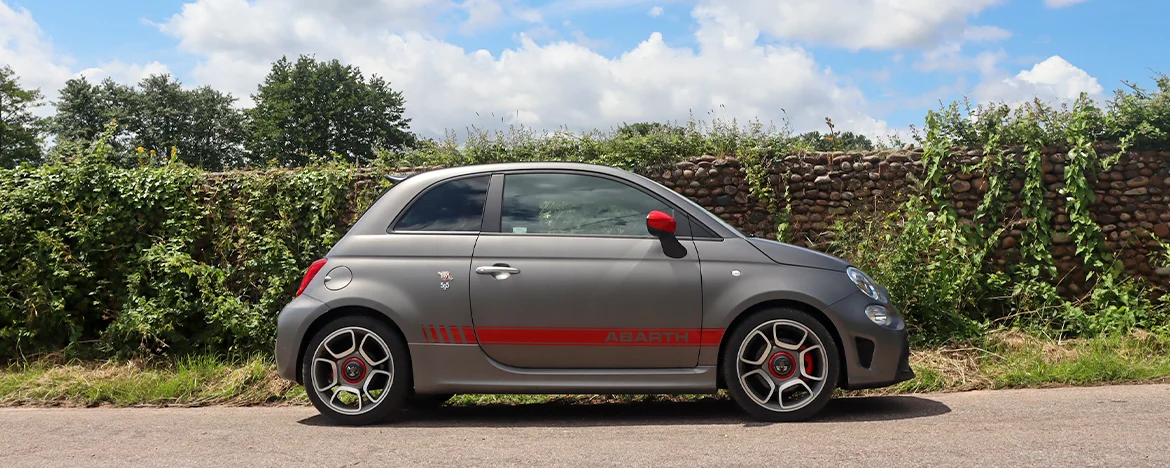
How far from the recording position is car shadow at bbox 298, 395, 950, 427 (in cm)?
561

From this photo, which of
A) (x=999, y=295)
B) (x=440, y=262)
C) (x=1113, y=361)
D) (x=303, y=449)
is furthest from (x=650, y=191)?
(x=999, y=295)

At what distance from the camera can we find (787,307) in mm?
5398

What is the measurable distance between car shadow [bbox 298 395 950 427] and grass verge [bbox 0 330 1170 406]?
0.33 metres

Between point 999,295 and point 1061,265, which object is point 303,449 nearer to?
point 999,295

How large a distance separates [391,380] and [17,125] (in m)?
59.0

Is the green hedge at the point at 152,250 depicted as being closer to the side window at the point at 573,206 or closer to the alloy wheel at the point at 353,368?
the alloy wheel at the point at 353,368

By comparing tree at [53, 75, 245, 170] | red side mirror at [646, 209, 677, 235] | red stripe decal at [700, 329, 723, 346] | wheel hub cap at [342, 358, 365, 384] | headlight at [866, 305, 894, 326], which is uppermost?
tree at [53, 75, 245, 170]

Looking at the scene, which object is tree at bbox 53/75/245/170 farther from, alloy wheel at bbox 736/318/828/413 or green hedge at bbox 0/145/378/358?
alloy wheel at bbox 736/318/828/413

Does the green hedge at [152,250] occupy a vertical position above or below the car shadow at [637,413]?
above

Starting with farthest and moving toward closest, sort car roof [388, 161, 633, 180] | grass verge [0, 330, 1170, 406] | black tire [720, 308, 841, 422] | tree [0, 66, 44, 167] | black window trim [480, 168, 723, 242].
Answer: tree [0, 66, 44, 167] → grass verge [0, 330, 1170, 406] → car roof [388, 161, 633, 180] → black window trim [480, 168, 723, 242] → black tire [720, 308, 841, 422]

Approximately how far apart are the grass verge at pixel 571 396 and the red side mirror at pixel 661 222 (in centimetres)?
183

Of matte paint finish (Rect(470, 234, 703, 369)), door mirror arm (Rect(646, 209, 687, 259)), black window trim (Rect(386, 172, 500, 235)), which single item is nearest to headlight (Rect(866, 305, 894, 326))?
matte paint finish (Rect(470, 234, 703, 369))

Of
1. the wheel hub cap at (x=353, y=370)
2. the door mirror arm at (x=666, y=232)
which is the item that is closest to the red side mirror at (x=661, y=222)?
the door mirror arm at (x=666, y=232)

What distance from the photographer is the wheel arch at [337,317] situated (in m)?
5.59
